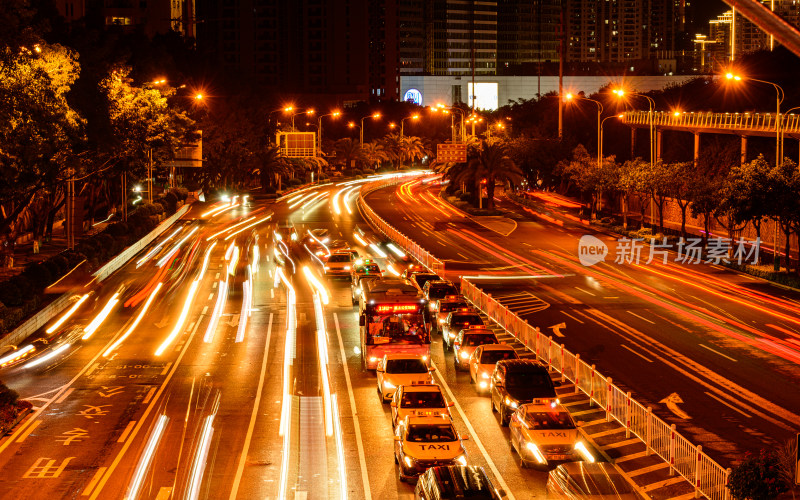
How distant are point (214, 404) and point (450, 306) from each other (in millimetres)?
11997

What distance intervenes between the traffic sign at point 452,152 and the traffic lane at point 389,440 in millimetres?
50954

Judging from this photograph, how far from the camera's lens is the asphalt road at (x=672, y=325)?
2470 centimetres

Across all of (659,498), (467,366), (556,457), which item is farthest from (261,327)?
(659,498)

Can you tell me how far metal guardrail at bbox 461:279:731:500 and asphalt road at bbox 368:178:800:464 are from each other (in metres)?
1.58

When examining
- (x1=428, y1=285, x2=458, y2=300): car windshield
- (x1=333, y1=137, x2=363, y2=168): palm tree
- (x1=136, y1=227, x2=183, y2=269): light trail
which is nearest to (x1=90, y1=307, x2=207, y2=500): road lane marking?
(x1=428, y1=285, x2=458, y2=300): car windshield

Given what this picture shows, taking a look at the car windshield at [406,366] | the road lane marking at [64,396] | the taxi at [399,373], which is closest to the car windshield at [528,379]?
the taxi at [399,373]

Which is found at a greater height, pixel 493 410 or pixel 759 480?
pixel 759 480

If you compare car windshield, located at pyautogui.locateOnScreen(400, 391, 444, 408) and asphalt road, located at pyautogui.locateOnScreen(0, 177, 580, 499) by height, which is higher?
car windshield, located at pyautogui.locateOnScreen(400, 391, 444, 408)

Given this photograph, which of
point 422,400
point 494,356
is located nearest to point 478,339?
point 494,356

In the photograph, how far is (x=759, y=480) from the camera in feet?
53.1

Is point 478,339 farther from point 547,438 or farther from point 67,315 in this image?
point 67,315

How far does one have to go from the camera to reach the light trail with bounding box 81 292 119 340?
3684 centimetres

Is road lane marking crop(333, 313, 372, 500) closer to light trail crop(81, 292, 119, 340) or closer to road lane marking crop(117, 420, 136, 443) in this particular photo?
road lane marking crop(117, 420, 136, 443)

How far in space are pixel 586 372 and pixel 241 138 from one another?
8066 cm
